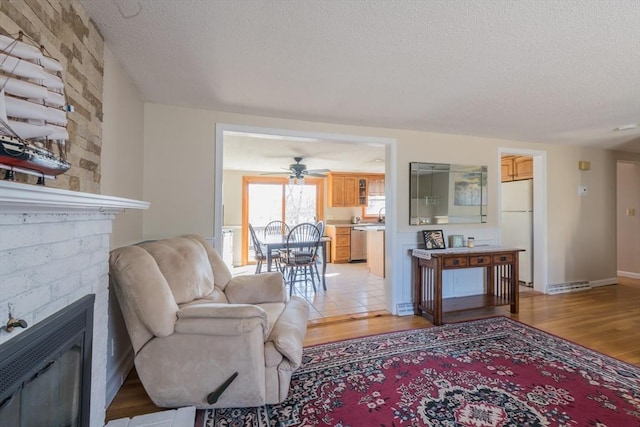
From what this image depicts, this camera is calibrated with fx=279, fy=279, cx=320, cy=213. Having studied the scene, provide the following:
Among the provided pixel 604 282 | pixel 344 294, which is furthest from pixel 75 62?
pixel 604 282

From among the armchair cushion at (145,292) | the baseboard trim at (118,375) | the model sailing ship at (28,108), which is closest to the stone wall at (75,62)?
the model sailing ship at (28,108)

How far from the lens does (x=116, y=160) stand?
6.22 ft

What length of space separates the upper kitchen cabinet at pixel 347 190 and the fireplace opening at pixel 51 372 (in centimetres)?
575

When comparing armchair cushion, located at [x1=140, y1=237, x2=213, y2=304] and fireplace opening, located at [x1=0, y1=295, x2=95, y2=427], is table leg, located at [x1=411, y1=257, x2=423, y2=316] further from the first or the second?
fireplace opening, located at [x1=0, y1=295, x2=95, y2=427]

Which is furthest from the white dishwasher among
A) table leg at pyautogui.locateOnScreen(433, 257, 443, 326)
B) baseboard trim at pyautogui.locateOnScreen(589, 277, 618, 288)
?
baseboard trim at pyautogui.locateOnScreen(589, 277, 618, 288)

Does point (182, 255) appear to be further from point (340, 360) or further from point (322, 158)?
point (322, 158)

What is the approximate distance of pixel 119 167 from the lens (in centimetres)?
195

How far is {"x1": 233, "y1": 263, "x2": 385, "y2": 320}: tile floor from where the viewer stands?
3.45m

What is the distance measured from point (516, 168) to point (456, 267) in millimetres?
2632

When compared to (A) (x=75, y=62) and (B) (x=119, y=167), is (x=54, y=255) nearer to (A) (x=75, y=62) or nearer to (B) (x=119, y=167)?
(A) (x=75, y=62)

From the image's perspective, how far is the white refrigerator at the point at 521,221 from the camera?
425cm

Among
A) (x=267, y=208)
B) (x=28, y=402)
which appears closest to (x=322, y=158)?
(x=267, y=208)

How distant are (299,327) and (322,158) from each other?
3.78m

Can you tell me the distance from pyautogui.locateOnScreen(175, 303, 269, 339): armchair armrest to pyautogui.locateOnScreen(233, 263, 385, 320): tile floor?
1676 millimetres
